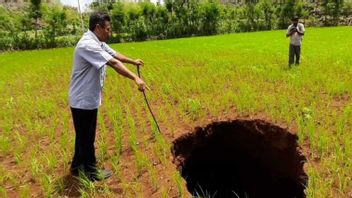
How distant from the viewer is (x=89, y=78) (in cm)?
414

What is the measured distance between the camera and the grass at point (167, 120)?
14.4 feet

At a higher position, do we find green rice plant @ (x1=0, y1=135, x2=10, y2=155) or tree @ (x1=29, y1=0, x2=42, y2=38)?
tree @ (x1=29, y1=0, x2=42, y2=38)

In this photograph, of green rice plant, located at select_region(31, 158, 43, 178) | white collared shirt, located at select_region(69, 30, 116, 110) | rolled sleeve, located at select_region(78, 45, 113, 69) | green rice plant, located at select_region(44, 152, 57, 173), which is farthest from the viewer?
green rice plant, located at select_region(44, 152, 57, 173)

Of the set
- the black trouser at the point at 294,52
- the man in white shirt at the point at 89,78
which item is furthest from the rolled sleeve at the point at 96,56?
the black trouser at the point at 294,52

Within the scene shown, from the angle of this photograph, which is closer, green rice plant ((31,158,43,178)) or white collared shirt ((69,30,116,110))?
white collared shirt ((69,30,116,110))

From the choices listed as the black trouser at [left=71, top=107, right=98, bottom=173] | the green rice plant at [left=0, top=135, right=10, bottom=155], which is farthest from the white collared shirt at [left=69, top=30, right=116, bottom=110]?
the green rice plant at [left=0, top=135, right=10, bottom=155]

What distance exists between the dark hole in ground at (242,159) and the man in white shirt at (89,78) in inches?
54.7

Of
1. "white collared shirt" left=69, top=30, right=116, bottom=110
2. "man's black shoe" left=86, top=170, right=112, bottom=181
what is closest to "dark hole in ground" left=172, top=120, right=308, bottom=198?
"man's black shoe" left=86, top=170, right=112, bottom=181

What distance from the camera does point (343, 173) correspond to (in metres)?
4.14

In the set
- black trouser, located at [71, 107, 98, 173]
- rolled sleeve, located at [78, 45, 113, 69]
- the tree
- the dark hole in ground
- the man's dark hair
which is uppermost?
the tree

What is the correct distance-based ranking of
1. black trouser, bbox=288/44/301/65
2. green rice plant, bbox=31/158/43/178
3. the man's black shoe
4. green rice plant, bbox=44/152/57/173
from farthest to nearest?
black trouser, bbox=288/44/301/65, green rice plant, bbox=44/152/57/173, green rice plant, bbox=31/158/43/178, the man's black shoe

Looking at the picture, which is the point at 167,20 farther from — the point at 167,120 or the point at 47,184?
the point at 47,184

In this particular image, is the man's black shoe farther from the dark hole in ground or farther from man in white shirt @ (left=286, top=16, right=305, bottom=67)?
man in white shirt @ (left=286, top=16, right=305, bottom=67)

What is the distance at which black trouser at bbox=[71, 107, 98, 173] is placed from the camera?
14.0ft
